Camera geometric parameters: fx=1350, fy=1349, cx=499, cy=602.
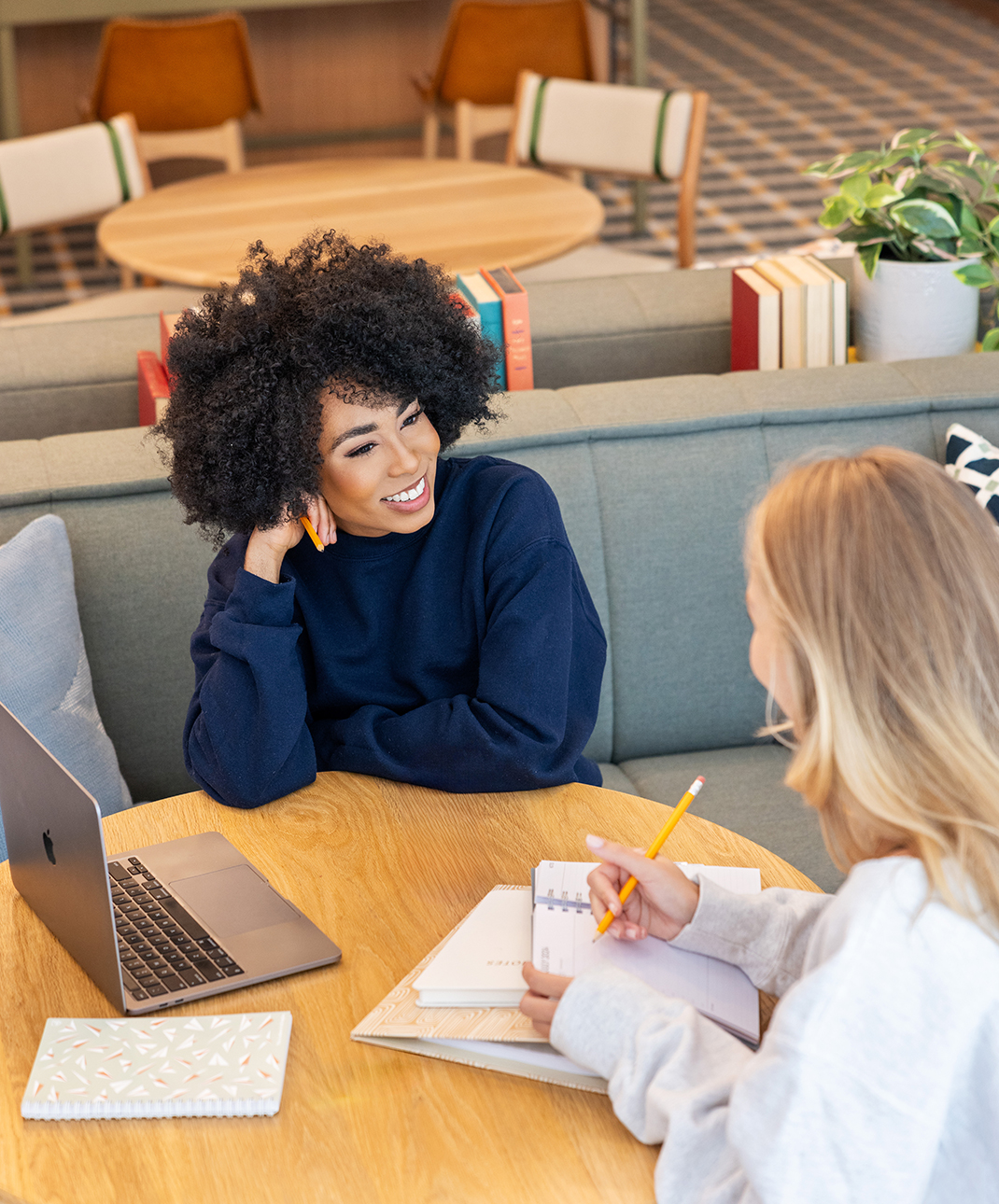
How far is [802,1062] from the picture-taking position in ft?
2.86

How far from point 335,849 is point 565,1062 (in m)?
0.41

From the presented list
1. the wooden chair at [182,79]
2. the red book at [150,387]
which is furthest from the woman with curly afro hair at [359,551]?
the wooden chair at [182,79]

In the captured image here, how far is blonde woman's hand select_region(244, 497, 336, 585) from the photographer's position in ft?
4.92

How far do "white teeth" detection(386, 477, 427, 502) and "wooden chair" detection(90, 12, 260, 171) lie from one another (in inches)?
132

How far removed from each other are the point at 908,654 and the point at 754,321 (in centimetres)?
157

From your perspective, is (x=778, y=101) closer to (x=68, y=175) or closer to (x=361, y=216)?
(x=361, y=216)

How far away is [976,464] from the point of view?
1.99 m

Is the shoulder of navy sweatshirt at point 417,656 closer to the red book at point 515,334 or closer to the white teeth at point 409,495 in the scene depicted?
the white teeth at point 409,495

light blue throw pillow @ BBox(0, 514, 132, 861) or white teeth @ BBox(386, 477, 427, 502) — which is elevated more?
white teeth @ BBox(386, 477, 427, 502)

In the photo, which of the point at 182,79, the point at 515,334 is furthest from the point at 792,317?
the point at 182,79

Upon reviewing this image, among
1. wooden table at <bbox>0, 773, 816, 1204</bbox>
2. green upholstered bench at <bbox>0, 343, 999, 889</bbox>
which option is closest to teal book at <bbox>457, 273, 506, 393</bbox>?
green upholstered bench at <bbox>0, 343, 999, 889</bbox>

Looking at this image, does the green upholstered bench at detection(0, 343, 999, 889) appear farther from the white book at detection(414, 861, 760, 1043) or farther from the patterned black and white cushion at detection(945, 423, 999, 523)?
the white book at detection(414, 861, 760, 1043)

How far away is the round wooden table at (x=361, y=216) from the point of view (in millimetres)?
3115

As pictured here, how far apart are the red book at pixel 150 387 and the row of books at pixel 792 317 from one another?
1006mm
